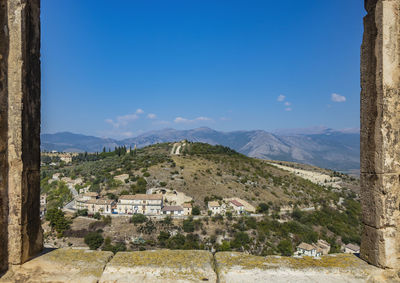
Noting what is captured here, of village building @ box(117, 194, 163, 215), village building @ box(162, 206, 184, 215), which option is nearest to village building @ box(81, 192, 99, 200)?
village building @ box(117, 194, 163, 215)

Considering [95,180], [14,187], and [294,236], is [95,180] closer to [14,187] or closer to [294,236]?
[294,236]

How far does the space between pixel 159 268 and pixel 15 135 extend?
89.3 inches

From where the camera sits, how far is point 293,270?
8.84 feet

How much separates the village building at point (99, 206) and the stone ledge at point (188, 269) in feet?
109

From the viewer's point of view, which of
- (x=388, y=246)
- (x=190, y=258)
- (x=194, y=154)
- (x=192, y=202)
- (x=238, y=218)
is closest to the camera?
(x=388, y=246)

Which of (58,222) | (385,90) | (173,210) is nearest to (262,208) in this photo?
(173,210)

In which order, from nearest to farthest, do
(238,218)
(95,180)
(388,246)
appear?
(388,246) → (238,218) → (95,180)

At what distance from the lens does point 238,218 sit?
33.3 meters

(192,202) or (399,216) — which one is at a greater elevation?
(399,216)

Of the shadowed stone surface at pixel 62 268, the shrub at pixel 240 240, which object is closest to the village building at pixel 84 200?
the shrub at pixel 240 240

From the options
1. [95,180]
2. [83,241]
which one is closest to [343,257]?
[83,241]

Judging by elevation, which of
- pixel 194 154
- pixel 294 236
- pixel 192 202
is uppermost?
pixel 194 154

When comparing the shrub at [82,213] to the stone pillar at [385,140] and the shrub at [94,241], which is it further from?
the stone pillar at [385,140]

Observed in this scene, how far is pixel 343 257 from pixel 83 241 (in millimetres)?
27433
